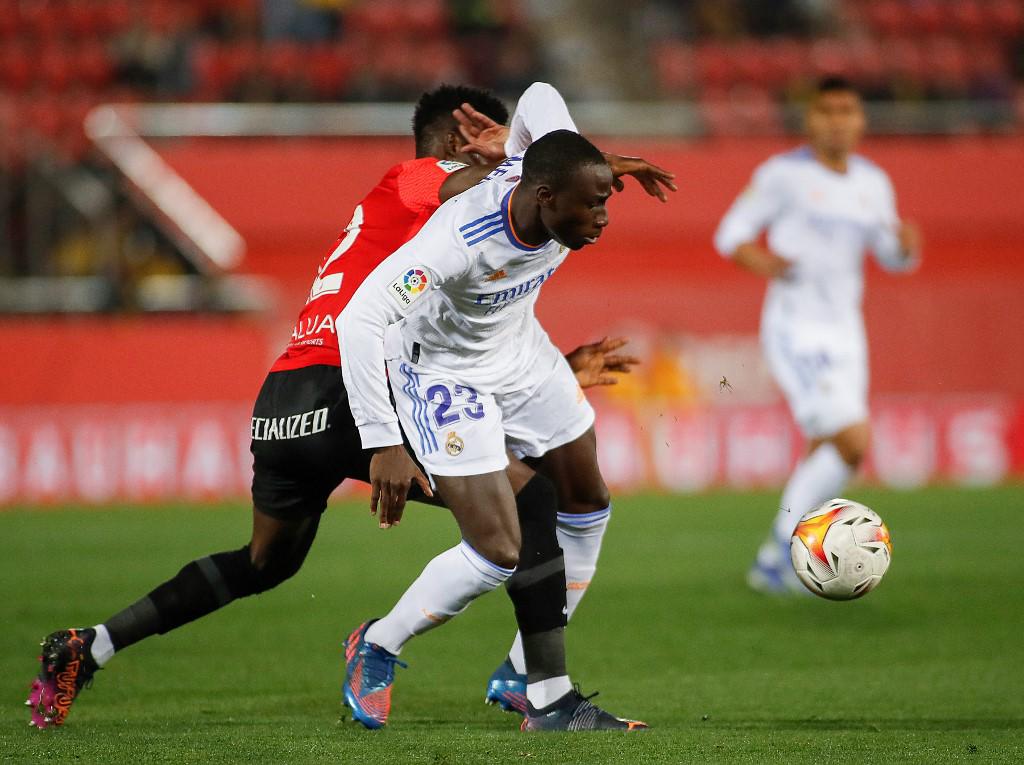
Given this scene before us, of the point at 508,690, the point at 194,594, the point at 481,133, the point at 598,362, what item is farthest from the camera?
the point at 598,362

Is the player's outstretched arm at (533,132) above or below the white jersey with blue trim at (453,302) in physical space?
above

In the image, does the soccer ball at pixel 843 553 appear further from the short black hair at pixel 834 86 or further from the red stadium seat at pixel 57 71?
the red stadium seat at pixel 57 71

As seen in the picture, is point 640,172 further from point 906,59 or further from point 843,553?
point 906,59

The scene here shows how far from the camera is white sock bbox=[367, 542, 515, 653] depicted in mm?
5102

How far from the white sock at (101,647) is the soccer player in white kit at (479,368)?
85 cm

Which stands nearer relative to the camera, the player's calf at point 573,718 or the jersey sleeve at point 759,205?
the player's calf at point 573,718

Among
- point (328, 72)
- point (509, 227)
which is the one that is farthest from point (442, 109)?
point (328, 72)

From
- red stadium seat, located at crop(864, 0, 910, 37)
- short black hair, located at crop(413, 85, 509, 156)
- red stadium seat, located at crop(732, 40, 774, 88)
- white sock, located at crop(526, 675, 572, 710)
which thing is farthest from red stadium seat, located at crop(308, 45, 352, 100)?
white sock, located at crop(526, 675, 572, 710)

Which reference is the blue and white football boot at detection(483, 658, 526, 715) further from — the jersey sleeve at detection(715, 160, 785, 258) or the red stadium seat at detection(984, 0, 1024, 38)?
the red stadium seat at detection(984, 0, 1024, 38)

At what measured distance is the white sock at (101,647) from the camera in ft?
17.6

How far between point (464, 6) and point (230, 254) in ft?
15.5

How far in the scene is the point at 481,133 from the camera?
5730mm

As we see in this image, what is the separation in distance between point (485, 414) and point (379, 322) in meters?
0.60

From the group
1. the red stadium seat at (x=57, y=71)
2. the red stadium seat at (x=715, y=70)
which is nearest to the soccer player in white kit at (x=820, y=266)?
the red stadium seat at (x=715, y=70)
